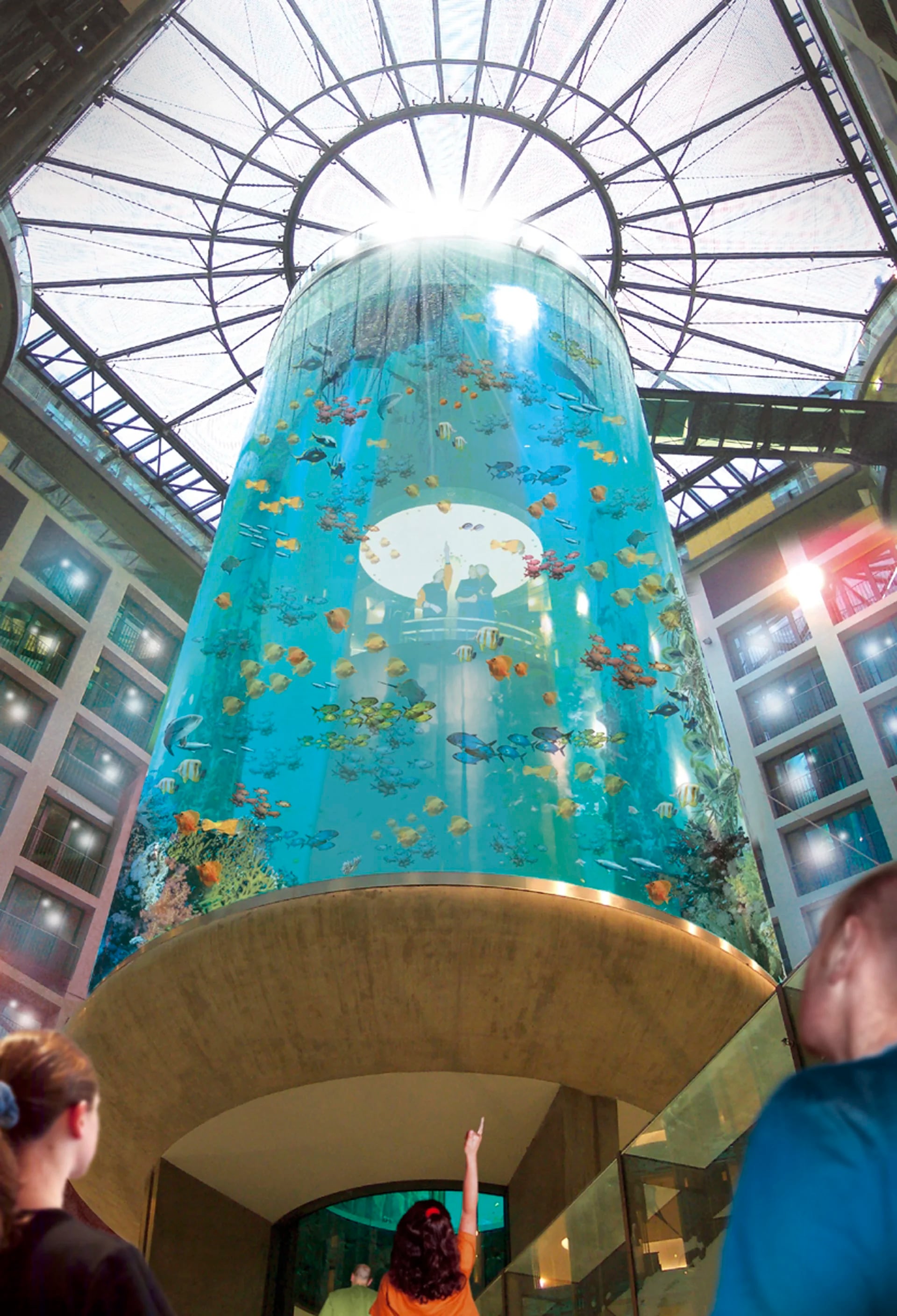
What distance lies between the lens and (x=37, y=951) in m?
31.8

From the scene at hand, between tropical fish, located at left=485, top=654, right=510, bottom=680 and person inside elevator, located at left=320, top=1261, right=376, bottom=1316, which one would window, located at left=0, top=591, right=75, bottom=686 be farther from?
person inside elevator, located at left=320, top=1261, right=376, bottom=1316

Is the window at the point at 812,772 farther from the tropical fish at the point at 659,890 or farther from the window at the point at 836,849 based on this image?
the tropical fish at the point at 659,890

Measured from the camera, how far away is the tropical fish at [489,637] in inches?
501

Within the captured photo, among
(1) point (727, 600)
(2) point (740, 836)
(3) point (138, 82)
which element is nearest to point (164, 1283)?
(2) point (740, 836)

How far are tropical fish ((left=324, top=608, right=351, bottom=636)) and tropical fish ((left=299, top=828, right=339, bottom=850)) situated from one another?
112 inches

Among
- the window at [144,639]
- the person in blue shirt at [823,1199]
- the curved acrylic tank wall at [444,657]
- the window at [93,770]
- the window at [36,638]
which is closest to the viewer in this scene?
the person in blue shirt at [823,1199]

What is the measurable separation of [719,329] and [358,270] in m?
12.4

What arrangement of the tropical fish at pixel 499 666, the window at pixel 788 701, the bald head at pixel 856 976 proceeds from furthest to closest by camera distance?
the window at pixel 788 701 < the tropical fish at pixel 499 666 < the bald head at pixel 856 976

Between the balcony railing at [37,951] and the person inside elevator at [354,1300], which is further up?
the balcony railing at [37,951]

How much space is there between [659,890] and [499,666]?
3.20 metres

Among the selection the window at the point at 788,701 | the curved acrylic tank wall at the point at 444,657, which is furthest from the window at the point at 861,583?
the curved acrylic tank wall at the point at 444,657

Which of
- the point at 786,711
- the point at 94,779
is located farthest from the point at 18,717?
the point at 786,711

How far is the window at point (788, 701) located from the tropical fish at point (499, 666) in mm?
27964

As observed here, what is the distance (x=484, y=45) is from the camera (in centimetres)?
2230
